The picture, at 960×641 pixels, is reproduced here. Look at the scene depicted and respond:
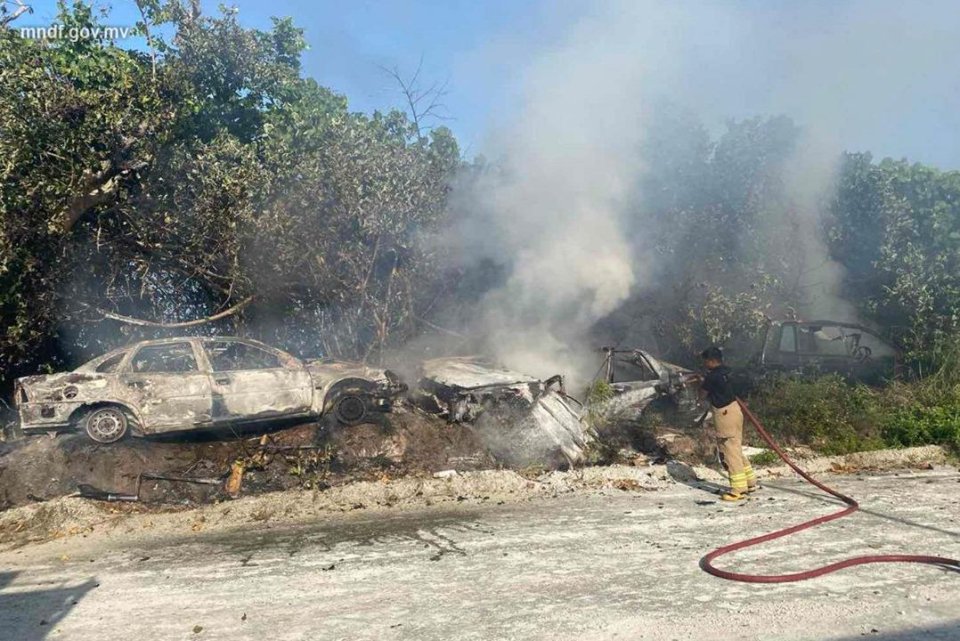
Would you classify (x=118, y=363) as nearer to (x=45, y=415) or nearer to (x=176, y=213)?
(x=45, y=415)

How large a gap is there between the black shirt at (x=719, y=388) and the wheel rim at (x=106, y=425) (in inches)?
273

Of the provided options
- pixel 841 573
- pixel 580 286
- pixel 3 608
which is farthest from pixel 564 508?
pixel 580 286

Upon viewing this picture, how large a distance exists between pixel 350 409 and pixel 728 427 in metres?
4.77

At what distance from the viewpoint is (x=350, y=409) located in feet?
33.4

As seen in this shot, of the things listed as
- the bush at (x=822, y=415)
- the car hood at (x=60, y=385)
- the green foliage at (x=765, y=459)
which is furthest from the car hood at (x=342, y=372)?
the bush at (x=822, y=415)

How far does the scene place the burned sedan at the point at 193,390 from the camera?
9.12 m

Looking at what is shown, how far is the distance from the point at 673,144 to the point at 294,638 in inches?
491

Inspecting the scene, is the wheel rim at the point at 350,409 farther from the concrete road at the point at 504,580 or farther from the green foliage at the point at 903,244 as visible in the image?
the green foliage at the point at 903,244

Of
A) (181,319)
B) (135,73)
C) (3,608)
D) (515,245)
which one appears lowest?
(3,608)

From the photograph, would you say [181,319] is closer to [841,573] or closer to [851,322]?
[841,573]

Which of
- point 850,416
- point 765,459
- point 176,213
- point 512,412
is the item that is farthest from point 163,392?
point 850,416

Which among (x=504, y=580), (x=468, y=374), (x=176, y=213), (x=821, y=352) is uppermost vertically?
(x=176, y=213)

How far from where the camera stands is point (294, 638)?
4609 millimetres

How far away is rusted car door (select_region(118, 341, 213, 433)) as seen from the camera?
30.8ft
